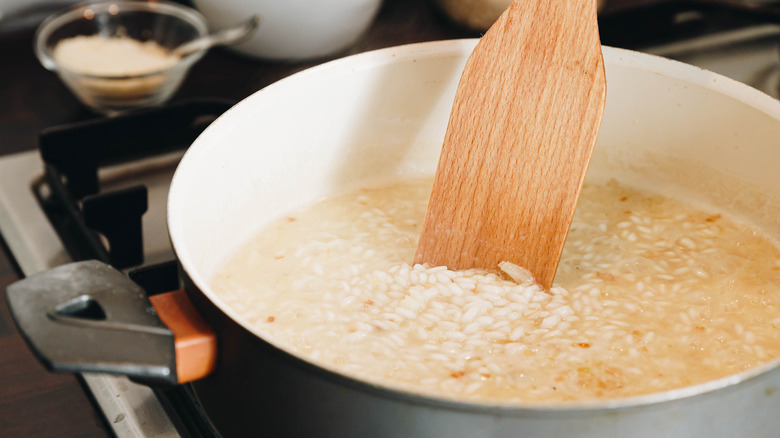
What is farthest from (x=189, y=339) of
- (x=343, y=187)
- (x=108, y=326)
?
(x=343, y=187)

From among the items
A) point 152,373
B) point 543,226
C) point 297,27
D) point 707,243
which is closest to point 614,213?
point 707,243

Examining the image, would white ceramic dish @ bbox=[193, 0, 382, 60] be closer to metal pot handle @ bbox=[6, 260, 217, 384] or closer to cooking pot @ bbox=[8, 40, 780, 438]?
cooking pot @ bbox=[8, 40, 780, 438]

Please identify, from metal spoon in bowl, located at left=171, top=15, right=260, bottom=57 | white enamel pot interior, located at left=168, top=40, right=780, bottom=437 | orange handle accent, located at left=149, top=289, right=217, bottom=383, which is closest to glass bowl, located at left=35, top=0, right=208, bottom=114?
metal spoon in bowl, located at left=171, top=15, right=260, bottom=57

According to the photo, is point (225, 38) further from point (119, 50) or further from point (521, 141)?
point (521, 141)

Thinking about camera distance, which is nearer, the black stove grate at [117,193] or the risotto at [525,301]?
the risotto at [525,301]

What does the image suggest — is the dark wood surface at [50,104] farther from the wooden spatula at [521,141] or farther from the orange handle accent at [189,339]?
the wooden spatula at [521,141]

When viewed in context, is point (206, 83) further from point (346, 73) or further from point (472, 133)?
point (472, 133)

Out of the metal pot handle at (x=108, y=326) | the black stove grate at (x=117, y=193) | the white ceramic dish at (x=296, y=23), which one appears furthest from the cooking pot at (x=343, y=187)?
the white ceramic dish at (x=296, y=23)

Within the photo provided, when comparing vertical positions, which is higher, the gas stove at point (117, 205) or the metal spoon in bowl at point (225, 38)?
the metal spoon in bowl at point (225, 38)
